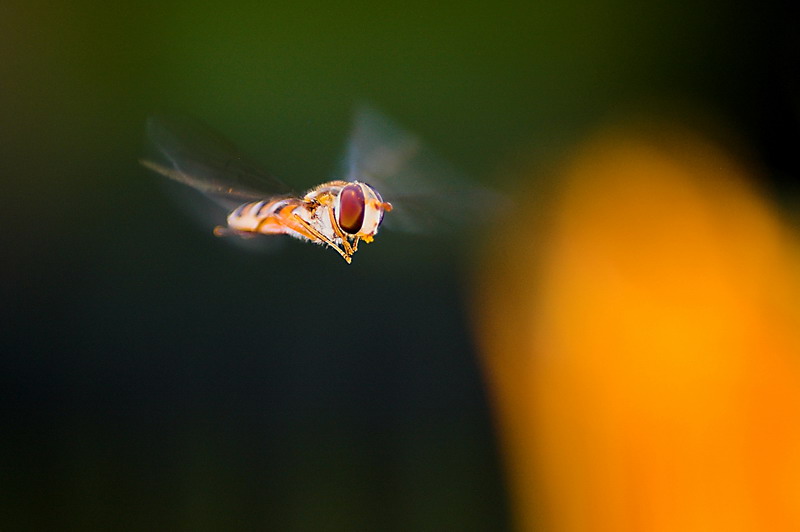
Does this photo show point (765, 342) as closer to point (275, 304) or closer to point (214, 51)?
point (275, 304)

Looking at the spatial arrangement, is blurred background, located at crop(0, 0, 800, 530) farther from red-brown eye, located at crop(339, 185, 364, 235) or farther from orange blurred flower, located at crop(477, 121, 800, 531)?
red-brown eye, located at crop(339, 185, 364, 235)

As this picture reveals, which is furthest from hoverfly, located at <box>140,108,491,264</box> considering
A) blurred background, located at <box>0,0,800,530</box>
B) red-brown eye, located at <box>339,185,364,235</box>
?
blurred background, located at <box>0,0,800,530</box>

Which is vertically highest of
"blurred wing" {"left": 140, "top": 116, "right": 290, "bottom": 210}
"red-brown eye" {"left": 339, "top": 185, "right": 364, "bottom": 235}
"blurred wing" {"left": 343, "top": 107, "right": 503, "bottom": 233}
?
"blurred wing" {"left": 343, "top": 107, "right": 503, "bottom": 233}

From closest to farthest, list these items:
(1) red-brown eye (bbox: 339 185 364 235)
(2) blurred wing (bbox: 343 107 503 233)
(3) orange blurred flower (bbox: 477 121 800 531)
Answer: (1) red-brown eye (bbox: 339 185 364 235), (2) blurred wing (bbox: 343 107 503 233), (3) orange blurred flower (bbox: 477 121 800 531)

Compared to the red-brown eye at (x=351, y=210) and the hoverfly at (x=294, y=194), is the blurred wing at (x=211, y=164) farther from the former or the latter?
the red-brown eye at (x=351, y=210)

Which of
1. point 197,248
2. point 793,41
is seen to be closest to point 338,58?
point 197,248

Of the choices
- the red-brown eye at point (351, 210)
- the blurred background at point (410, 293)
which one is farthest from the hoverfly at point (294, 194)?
the blurred background at point (410, 293)

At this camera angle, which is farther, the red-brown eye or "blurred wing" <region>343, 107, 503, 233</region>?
"blurred wing" <region>343, 107, 503, 233</region>
